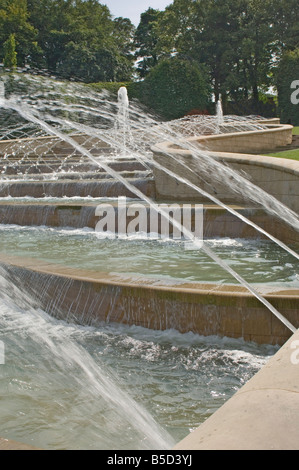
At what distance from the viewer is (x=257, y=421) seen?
2.06m

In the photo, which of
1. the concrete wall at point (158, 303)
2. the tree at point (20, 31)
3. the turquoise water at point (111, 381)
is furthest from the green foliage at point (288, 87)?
the turquoise water at point (111, 381)

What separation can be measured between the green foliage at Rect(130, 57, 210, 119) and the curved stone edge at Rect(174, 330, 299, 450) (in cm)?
3697

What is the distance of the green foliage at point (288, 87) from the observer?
3400 cm

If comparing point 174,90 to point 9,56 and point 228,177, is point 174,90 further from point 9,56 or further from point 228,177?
point 228,177

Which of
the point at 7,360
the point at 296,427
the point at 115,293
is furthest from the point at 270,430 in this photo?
the point at 115,293

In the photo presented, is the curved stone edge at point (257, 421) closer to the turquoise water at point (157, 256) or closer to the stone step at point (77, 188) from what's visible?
the turquoise water at point (157, 256)

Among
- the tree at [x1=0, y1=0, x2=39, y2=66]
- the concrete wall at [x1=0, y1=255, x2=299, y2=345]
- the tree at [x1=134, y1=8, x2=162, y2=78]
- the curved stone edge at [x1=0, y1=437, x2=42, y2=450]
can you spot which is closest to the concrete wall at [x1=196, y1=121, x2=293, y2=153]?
the concrete wall at [x1=0, y1=255, x2=299, y2=345]

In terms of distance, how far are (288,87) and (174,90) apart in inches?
315

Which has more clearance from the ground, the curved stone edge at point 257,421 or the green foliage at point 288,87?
the green foliage at point 288,87

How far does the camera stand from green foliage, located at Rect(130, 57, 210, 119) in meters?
38.8

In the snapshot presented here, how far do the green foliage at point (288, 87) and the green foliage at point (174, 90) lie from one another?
5.55 m

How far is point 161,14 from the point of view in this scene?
167 feet
